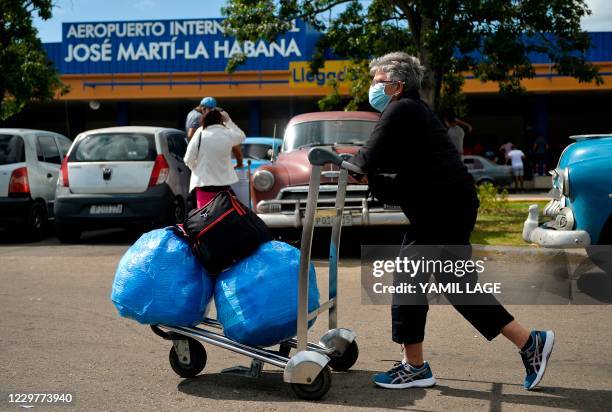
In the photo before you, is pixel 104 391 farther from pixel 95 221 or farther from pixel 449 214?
pixel 95 221

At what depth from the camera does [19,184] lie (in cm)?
1219

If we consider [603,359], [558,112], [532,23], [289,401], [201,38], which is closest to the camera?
[289,401]

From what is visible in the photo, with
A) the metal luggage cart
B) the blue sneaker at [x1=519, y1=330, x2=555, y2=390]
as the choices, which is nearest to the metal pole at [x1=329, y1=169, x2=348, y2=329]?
the metal luggage cart

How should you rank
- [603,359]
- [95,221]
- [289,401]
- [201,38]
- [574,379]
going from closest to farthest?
1. [289,401]
2. [574,379]
3. [603,359]
4. [95,221]
5. [201,38]

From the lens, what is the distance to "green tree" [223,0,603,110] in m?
13.5

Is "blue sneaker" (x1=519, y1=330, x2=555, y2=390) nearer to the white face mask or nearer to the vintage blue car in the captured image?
the white face mask

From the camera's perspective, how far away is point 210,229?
4438 millimetres

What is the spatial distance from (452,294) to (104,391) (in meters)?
1.95


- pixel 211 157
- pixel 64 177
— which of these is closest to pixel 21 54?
pixel 64 177

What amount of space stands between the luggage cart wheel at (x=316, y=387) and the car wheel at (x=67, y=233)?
334 inches

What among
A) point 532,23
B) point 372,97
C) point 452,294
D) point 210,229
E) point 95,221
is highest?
point 532,23

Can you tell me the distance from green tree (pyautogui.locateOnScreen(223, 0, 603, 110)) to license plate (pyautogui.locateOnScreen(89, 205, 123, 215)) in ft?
16.6

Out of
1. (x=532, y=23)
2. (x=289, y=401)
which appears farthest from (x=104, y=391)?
(x=532, y=23)

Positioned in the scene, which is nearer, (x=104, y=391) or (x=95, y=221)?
(x=104, y=391)
